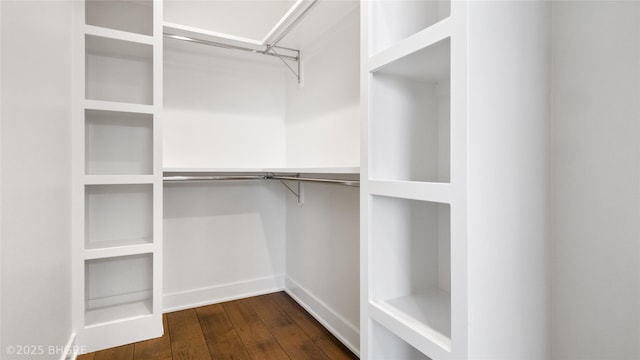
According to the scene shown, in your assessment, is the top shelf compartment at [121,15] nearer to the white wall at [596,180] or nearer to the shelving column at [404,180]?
the shelving column at [404,180]

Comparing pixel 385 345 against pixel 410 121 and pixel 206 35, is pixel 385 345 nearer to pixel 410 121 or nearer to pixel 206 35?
pixel 410 121

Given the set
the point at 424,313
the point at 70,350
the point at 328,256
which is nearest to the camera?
the point at 424,313

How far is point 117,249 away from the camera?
1.69 m

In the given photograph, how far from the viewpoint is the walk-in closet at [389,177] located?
73 cm

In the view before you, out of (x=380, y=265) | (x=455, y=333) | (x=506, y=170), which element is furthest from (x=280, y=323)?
(x=506, y=170)

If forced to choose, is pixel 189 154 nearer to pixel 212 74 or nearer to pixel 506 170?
pixel 212 74

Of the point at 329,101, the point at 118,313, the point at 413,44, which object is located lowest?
the point at 118,313

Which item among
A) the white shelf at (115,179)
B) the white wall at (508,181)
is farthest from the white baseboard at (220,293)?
the white wall at (508,181)

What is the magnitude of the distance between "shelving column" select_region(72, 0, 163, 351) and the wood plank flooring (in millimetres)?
118

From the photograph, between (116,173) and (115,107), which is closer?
(115,107)

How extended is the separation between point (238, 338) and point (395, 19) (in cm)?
168

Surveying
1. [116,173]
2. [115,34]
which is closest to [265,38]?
[115,34]

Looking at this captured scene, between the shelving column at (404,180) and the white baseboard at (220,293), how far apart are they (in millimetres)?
1502

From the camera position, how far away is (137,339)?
173 centimetres
